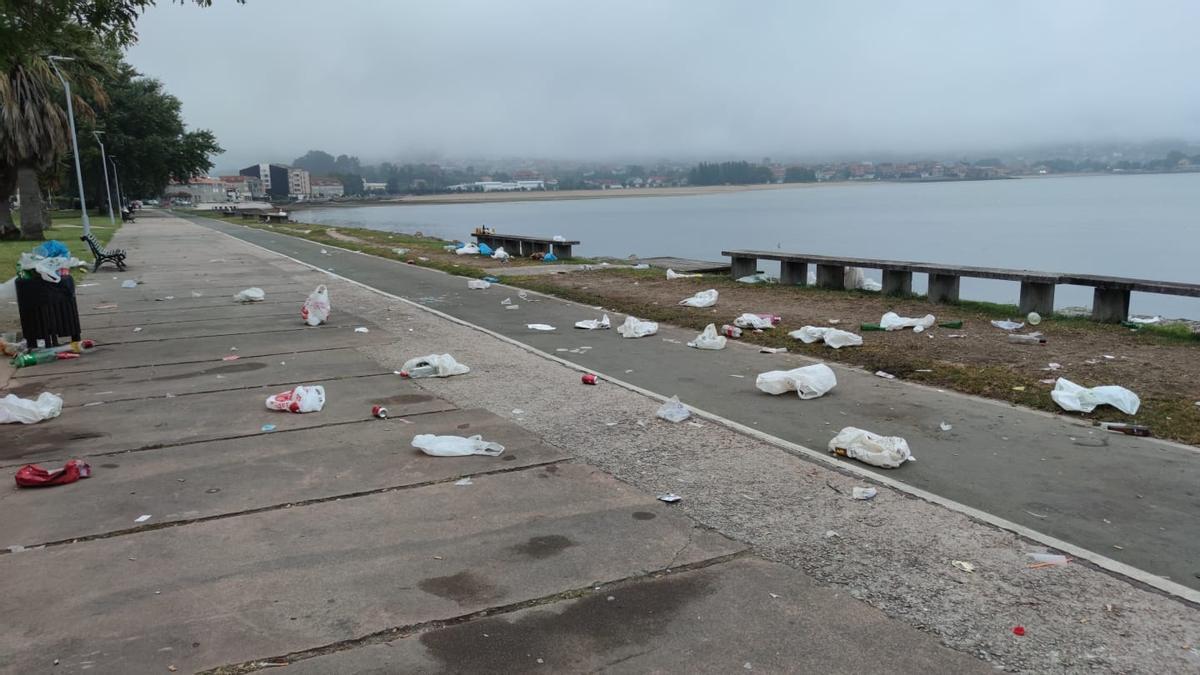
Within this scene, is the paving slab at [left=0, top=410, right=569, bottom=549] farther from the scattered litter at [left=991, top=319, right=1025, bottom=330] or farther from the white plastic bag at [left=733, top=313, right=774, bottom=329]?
the scattered litter at [left=991, top=319, right=1025, bottom=330]

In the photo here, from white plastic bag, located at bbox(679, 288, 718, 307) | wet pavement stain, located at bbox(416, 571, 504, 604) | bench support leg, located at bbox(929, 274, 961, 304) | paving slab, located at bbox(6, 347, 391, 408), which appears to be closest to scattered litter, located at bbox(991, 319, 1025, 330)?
bench support leg, located at bbox(929, 274, 961, 304)

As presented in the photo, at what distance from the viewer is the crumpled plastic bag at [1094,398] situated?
6.95 meters

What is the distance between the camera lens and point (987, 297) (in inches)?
805

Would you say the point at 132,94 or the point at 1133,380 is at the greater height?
the point at 132,94

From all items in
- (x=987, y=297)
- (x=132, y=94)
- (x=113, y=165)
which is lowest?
(x=987, y=297)

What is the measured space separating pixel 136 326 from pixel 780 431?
10295 mm

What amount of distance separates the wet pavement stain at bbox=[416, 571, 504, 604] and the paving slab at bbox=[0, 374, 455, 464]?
3308 mm

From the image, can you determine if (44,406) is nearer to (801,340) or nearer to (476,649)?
(476,649)

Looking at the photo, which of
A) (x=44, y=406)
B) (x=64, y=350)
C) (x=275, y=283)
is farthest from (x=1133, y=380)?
(x=275, y=283)

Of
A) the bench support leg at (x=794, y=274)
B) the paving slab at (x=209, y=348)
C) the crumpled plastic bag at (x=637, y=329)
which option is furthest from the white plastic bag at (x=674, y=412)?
the bench support leg at (x=794, y=274)

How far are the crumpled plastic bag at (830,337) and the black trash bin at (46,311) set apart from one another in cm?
913

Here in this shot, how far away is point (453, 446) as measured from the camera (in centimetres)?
620

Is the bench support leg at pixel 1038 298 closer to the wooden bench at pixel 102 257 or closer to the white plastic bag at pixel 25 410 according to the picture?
the white plastic bag at pixel 25 410

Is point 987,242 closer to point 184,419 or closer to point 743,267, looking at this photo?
point 743,267
